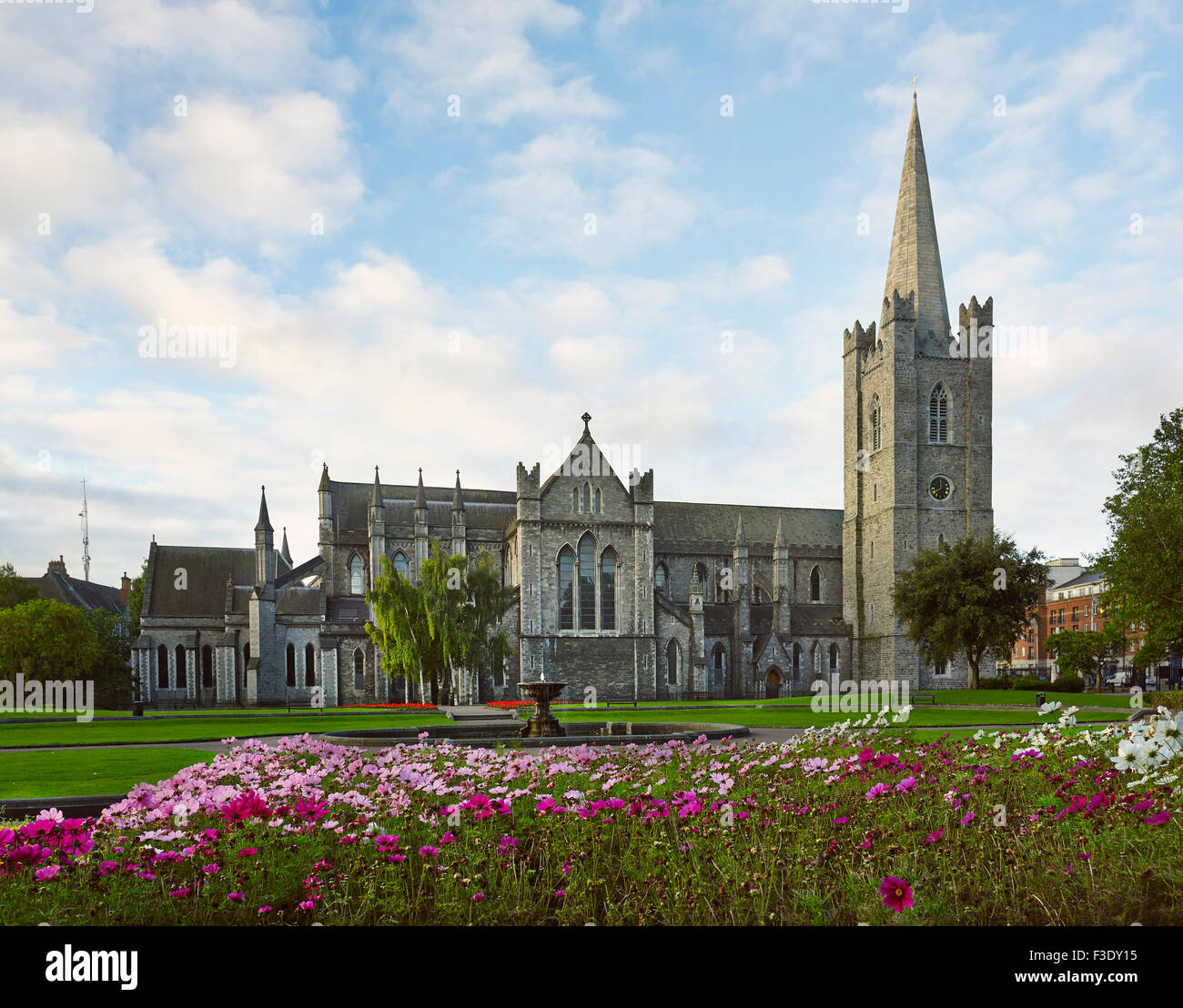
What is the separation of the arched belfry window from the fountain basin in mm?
49812

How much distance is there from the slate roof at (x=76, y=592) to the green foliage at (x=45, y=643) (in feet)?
37.2

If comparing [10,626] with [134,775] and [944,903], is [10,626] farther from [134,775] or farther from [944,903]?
[944,903]

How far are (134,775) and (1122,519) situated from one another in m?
34.7

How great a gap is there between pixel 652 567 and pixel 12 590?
4366 centimetres

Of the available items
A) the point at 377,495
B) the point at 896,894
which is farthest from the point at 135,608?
the point at 896,894

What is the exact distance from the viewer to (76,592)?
72.7 meters

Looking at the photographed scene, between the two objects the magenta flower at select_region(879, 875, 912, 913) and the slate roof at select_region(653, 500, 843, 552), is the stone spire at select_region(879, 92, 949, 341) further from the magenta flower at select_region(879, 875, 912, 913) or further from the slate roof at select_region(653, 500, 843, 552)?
the magenta flower at select_region(879, 875, 912, 913)

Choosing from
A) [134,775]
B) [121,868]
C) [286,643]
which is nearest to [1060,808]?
[121,868]

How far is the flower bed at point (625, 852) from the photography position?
5.32 m

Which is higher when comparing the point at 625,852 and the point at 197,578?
the point at 197,578

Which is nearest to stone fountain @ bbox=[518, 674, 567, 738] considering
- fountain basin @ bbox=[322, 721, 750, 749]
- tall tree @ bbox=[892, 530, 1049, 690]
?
fountain basin @ bbox=[322, 721, 750, 749]

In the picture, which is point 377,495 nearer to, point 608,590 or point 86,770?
point 608,590

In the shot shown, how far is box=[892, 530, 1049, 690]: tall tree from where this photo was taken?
44.5 metres

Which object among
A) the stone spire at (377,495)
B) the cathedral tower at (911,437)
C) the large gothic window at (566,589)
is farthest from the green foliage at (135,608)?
the cathedral tower at (911,437)
